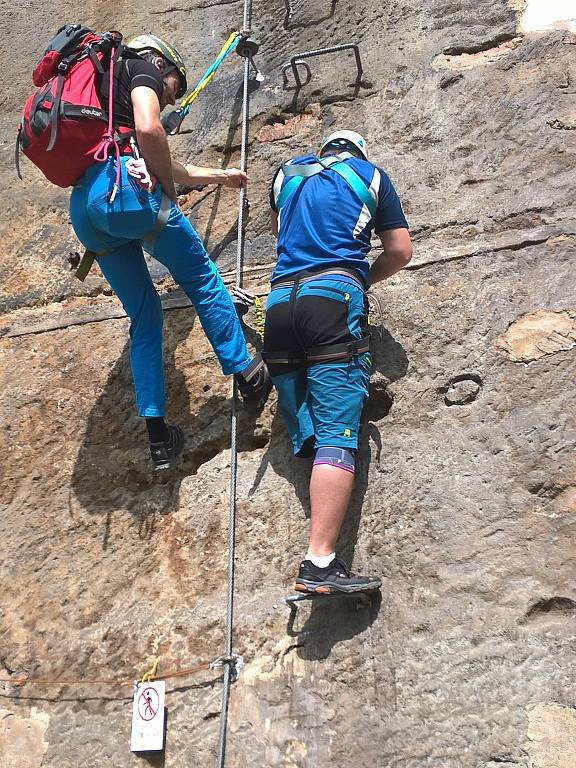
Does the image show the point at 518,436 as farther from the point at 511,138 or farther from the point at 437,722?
the point at 511,138

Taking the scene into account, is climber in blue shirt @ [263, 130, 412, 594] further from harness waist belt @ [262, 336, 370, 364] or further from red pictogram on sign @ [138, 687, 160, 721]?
red pictogram on sign @ [138, 687, 160, 721]

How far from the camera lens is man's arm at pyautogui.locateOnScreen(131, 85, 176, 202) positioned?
10.3 feet

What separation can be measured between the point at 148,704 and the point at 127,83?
2478mm

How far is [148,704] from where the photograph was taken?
3.08m

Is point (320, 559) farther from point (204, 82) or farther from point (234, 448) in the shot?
point (204, 82)

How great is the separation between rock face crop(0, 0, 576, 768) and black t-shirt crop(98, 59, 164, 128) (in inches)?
44.2

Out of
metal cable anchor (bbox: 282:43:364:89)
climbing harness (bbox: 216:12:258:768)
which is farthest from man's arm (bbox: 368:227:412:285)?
metal cable anchor (bbox: 282:43:364:89)

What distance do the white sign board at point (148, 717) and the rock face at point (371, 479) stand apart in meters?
0.04

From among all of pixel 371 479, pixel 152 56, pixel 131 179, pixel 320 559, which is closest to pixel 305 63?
pixel 152 56

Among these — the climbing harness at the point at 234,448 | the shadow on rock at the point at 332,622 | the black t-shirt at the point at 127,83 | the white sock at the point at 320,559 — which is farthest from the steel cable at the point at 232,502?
the black t-shirt at the point at 127,83

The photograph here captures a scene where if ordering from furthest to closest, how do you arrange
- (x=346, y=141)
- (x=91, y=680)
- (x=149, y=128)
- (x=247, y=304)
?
(x=247, y=304)
(x=346, y=141)
(x=91, y=680)
(x=149, y=128)

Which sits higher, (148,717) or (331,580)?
(331,580)

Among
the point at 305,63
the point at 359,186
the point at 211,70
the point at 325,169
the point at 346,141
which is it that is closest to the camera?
the point at 359,186

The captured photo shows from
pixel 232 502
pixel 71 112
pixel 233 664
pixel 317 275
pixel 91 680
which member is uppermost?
pixel 71 112
